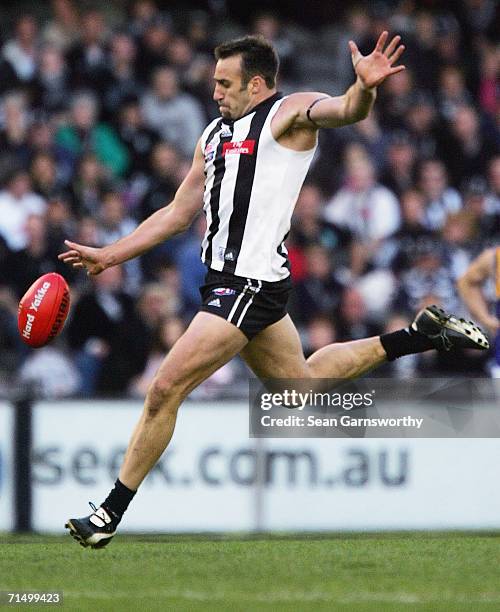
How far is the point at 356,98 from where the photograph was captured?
7.05 metres

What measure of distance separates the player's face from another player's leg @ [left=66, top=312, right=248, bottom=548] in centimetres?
104

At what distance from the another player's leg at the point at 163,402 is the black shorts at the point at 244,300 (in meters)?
0.06

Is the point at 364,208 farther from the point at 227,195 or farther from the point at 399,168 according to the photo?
the point at 227,195

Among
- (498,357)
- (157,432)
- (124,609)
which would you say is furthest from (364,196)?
(124,609)

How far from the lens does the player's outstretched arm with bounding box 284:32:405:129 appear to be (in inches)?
275

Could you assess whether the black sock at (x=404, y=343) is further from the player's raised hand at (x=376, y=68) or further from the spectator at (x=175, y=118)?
the spectator at (x=175, y=118)

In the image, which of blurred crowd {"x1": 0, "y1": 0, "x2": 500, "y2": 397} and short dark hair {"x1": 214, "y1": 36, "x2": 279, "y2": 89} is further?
blurred crowd {"x1": 0, "y1": 0, "x2": 500, "y2": 397}

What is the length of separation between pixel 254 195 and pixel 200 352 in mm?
844

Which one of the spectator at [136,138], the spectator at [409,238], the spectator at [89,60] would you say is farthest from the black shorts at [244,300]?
the spectator at [89,60]

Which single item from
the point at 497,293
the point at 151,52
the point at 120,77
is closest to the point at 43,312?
the point at 497,293

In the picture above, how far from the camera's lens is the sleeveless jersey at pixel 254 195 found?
769 centimetres

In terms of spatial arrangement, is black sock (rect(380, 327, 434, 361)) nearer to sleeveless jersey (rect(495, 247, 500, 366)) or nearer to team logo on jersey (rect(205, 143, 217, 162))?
team logo on jersey (rect(205, 143, 217, 162))

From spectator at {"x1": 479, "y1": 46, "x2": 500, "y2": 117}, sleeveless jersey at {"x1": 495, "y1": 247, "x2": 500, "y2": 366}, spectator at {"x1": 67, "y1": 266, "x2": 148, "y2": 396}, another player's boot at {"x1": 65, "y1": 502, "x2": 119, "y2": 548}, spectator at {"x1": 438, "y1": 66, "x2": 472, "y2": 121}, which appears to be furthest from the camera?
spectator at {"x1": 479, "y1": 46, "x2": 500, "y2": 117}

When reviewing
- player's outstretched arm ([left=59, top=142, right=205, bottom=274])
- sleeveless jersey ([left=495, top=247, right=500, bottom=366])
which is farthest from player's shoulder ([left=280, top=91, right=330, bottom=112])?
sleeveless jersey ([left=495, top=247, right=500, bottom=366])
